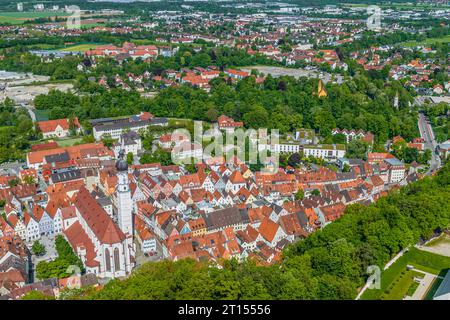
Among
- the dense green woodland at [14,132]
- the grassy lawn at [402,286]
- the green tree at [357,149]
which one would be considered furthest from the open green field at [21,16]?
the grassy lawn at [402,286]

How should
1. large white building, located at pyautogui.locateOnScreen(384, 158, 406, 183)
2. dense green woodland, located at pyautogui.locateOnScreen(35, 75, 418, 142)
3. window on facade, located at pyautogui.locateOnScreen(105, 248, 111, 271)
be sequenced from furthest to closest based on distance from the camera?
dense green woodland, located at pyautogui.locateOnScreen(35, 75, 418, 142)
large white building, located at pyautogui.locateOnScreen(384, 158, 406, 183)
window on facade, located at pyautogui.locateOnScreen(105, 248, 111, 271)

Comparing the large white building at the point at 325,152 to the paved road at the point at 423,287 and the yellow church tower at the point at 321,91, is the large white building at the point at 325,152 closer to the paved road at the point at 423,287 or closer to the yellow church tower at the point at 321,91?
the yellow church tower at the point at 321,91

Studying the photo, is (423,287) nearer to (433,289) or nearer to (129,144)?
(433,289)

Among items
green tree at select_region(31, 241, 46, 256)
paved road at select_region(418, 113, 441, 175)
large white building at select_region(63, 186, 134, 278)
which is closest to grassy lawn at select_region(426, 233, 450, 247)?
paved road at select_region(418, 113, 441, 175)

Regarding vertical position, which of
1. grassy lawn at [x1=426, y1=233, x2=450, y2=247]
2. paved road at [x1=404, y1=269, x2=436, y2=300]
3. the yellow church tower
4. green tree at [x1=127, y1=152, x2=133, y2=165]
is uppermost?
the yellow church tower

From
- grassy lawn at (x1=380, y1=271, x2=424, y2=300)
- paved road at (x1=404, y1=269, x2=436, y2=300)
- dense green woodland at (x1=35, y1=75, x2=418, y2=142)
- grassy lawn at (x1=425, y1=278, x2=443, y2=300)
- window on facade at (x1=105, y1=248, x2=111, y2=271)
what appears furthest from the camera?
dense green woodland at (x1=35, y1=75, x2=418, y2=142)

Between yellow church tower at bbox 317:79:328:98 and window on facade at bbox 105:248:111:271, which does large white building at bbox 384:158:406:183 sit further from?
window on facade at bbox 105:248:111:271

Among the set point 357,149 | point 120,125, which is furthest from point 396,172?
point 120,125
